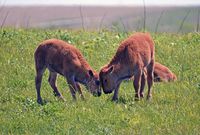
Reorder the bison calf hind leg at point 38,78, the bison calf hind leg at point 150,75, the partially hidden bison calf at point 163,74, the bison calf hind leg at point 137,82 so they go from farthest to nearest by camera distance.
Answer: the partially hidden bison calf at point 163,74
the bison calf hind leg at point 150,75
the bison calf hind leg at point 38,78
the bison calf hind leg at point 137,82

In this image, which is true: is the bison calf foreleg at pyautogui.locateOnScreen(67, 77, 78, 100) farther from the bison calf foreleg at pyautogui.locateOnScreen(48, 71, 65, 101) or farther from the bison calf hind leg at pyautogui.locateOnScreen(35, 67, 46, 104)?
the bison calf hind leg at pyautogui.locateOnScreen(35, 67, 46, 104)

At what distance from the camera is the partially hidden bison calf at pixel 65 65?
14.7m

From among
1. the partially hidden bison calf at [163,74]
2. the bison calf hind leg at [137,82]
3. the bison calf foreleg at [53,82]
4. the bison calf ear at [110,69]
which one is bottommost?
the partially hidden bison calf at [163,74]

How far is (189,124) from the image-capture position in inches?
482

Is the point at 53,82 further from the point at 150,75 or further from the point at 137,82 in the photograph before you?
the point at 150,75

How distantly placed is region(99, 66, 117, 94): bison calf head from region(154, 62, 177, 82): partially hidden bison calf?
165 centimetres

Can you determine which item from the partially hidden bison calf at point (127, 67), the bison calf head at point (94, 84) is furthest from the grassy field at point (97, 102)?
the partially hidden bison calf at point (127, 67)

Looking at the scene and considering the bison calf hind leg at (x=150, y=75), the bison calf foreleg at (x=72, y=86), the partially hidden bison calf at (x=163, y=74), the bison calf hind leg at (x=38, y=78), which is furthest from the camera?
the partially hidden bison calf at (x=163, y=74)

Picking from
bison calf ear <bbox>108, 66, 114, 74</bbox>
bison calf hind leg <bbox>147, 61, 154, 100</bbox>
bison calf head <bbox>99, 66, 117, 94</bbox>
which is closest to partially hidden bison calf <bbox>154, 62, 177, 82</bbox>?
bison calf hind leg <bbox>147, 61, 154, 100</bbox>

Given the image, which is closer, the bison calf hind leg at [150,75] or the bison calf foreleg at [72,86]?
the bison calf foreleg at [72,86]

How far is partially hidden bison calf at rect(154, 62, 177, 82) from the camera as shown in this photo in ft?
52.0

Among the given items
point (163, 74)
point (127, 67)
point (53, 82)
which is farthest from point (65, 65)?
point (163, 74)

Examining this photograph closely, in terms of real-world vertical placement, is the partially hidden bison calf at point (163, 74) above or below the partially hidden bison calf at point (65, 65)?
below

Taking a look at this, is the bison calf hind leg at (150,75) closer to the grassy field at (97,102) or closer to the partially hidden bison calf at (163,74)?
the grassy field at (97,102)
